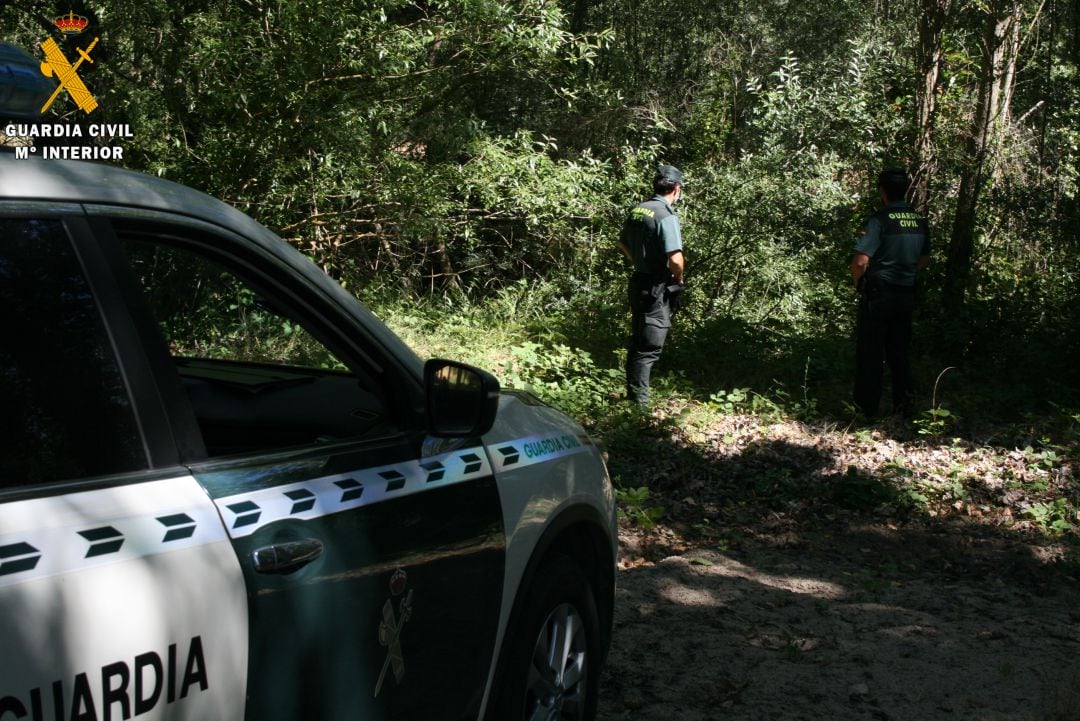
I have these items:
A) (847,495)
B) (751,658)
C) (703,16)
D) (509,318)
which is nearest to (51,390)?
(751,658)

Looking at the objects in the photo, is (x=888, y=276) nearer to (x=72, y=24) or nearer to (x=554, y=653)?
(x=554, y=653)

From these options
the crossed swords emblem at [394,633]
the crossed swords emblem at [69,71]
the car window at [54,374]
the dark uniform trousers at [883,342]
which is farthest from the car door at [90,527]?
the dark uniform trousers at [883,342]

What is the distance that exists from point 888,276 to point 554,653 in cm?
649

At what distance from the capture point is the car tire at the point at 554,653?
3066 millimetres

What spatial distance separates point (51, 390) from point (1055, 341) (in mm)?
10400

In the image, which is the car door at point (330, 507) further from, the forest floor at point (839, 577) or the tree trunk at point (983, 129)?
the tree trunk at point (983, 129)

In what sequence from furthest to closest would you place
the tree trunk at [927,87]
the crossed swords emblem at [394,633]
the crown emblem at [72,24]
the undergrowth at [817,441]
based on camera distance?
the tree trunk at [927,87] < the crown emblem at [72,24] < the undergrowth at [817,441] < the crossed swords emblem at [394,633]

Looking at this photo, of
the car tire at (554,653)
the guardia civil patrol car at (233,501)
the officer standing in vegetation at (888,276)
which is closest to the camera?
the guardia civil patrol car at (233,501)

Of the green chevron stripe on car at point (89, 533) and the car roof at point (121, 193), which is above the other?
the car roof at point (121, 193)

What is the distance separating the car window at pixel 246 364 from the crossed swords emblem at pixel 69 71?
40.8 inches

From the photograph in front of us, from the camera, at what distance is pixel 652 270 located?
9367 mm

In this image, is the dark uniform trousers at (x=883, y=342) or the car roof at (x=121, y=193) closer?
the car roof at (x=121, y=193)

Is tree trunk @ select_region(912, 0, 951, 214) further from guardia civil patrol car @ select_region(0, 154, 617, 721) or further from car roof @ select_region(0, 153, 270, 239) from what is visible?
car roof @ select_region(0, 153, 270, 239)

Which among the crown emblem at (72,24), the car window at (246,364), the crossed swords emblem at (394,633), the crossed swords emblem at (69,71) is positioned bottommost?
the crossed swords emblem at (394,633)
